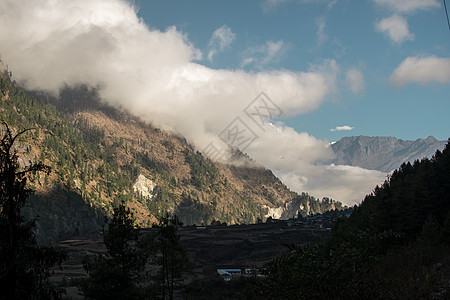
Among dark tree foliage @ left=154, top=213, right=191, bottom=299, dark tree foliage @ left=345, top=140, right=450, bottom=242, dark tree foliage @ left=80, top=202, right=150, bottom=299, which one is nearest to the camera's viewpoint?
dark tree foliage @ left=80, top=202, right=150, bottom=299

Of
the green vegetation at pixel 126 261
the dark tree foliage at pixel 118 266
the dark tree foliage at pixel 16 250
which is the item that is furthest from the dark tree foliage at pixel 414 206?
the dark tree foliage at pixel 16 250

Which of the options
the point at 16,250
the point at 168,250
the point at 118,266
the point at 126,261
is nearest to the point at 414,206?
the point at 168,250

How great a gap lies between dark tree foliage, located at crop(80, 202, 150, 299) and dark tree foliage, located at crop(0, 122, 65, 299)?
30.7ft

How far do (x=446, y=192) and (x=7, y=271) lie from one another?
174ft

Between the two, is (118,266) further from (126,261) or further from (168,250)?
(168,250)

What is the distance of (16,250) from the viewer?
12820 millimetres

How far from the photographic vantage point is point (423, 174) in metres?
52.4

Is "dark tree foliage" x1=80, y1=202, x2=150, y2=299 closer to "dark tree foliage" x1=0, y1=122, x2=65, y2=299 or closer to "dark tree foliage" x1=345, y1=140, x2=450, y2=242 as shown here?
"dark tree foliage" x1=0, y1=122, x2=65, y2=299

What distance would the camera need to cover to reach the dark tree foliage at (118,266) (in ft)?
73.8

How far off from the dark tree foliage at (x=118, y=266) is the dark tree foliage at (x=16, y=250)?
9.35 m

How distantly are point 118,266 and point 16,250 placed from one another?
49.4 ft

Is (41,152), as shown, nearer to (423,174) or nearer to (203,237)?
(203,237)

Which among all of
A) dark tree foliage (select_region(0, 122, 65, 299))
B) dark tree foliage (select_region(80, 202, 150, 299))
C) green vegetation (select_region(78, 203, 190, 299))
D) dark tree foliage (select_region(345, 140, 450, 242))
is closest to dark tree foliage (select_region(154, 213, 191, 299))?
green vegetation (select_region(78, 203, 190, 299))

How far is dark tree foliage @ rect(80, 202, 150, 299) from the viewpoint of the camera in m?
22.5
